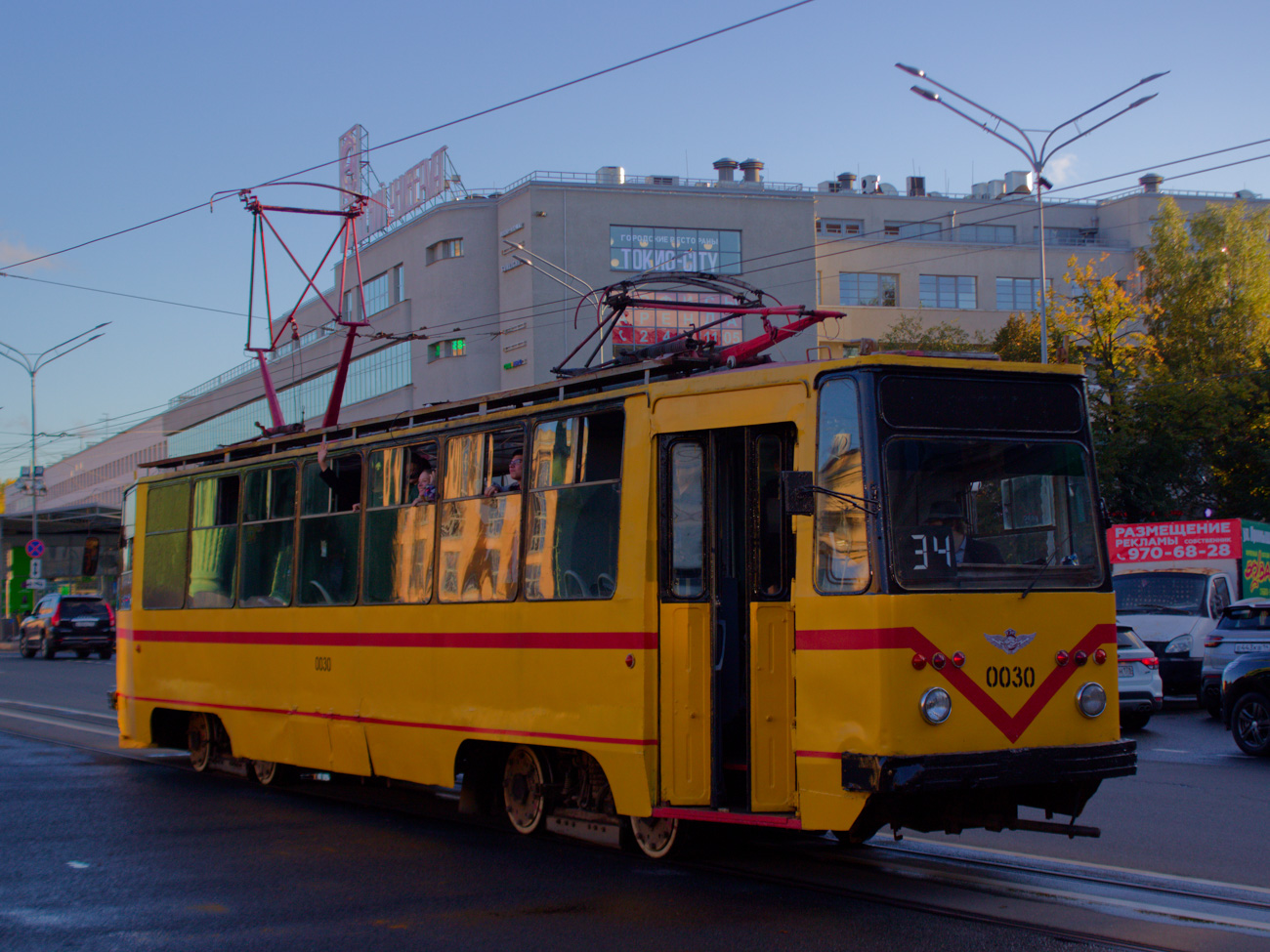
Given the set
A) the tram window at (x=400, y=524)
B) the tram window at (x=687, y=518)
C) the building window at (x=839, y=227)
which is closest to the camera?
the tram window at (x=687, y=518)

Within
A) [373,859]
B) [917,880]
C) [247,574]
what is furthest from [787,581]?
[247,574]

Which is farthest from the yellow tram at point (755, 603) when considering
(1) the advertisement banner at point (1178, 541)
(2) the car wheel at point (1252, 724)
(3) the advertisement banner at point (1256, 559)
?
(3) the advertisement banner at point (1256, 559)

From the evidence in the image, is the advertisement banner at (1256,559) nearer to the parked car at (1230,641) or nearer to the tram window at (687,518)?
the parked car at (1230,641)

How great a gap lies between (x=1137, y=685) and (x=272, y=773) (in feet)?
35.7

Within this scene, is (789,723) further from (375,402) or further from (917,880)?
(375,402)

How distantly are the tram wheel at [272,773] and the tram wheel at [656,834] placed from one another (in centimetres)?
509

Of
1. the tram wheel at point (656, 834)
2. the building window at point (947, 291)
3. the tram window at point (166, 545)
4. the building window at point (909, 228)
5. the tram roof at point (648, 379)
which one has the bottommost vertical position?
the tram wheel at point (656, 834)

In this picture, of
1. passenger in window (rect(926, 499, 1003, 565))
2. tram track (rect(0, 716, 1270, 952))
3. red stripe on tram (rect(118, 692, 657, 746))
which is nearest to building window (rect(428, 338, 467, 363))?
red stripe on tram (rect(118, 692, 657, 746))

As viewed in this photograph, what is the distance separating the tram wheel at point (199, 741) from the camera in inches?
519

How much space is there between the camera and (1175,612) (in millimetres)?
22594

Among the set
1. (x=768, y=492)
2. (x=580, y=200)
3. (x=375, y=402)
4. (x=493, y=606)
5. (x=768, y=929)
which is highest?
(x=580, y=200)

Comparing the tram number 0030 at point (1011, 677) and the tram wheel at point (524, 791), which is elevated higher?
the tram number 0030 at point (1011, 677)

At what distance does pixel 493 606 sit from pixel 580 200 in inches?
1845

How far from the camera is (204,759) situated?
1322 cm
